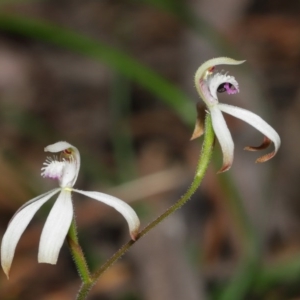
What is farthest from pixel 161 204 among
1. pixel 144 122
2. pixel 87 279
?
pixel 87 279

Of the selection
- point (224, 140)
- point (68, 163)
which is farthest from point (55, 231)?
point (224, 140)

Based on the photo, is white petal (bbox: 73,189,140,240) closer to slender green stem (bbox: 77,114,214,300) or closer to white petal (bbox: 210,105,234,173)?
slender green stem (bbox: 77,114,214,300)

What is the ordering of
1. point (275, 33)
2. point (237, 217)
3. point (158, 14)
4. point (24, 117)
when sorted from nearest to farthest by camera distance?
point (237, 217), point (24, 117), point (275, 33), point (158, 14)

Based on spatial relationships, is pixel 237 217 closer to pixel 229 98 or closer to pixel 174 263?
pixel 174 263

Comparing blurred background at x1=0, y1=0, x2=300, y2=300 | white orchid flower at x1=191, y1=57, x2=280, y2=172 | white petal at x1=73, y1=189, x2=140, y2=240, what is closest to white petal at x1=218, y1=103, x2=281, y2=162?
white orchid flower at x1=191, y1=57, x2=280, y2=172

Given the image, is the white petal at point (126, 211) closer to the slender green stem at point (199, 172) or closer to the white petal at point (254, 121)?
the slender green stem at point (199, 172)

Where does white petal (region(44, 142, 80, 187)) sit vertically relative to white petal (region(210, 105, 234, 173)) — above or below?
above

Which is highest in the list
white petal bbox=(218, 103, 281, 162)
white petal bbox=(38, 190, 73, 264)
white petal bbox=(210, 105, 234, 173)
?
white petal bbox=(218, 103, 281, 162)
